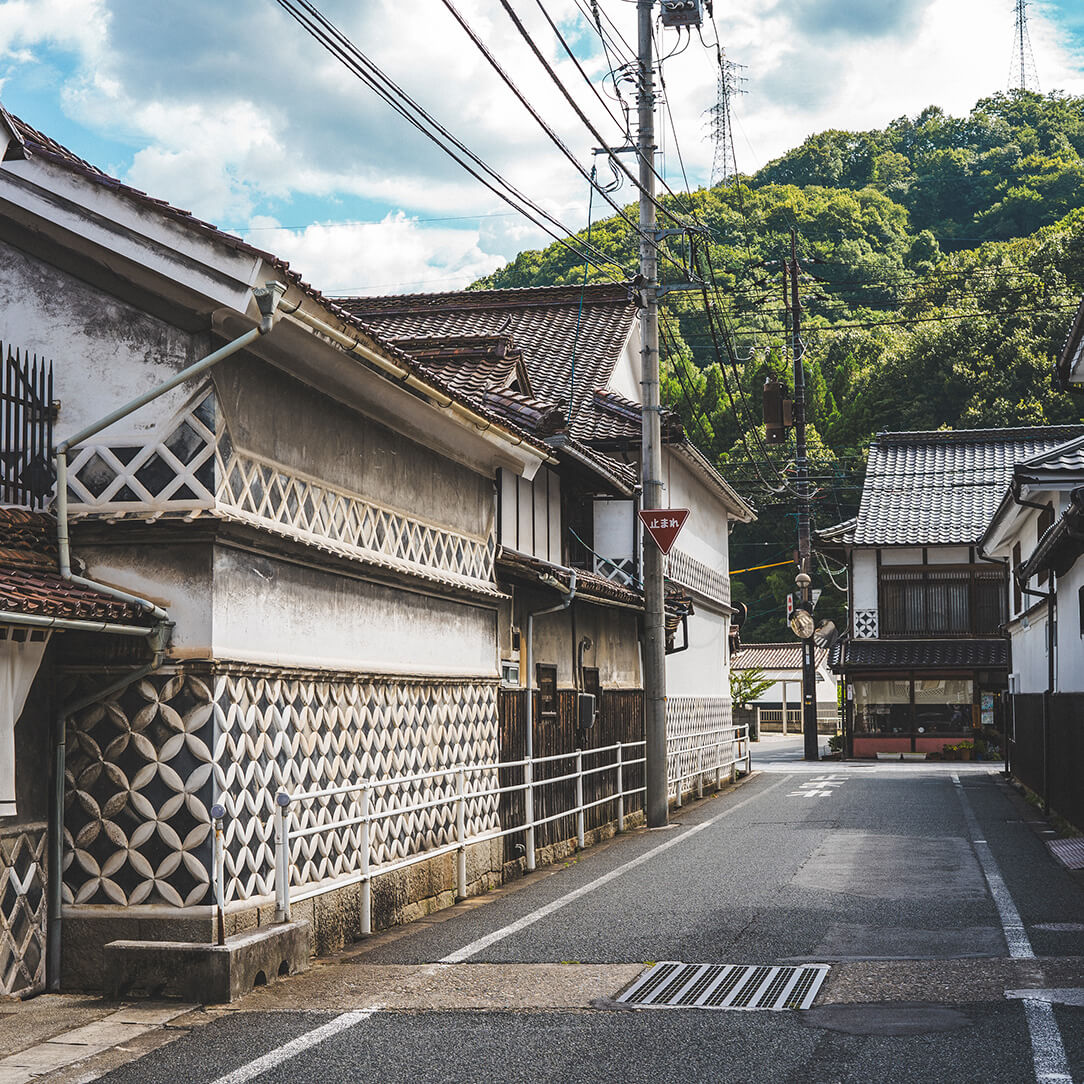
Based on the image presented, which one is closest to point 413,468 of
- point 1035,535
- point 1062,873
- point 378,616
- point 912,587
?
point 378,616

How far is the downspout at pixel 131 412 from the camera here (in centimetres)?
874

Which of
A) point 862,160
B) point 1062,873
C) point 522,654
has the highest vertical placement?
point 862,160

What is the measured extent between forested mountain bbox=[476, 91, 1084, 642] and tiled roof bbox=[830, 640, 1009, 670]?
8.13 m

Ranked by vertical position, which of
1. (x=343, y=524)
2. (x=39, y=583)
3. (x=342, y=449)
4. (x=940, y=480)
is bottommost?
(x=39, y=583)

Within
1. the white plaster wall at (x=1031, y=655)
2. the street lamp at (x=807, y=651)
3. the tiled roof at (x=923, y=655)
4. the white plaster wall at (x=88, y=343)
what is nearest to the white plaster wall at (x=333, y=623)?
the white plaster wall at (x=88, y=343)

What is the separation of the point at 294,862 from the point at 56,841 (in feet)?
6.00

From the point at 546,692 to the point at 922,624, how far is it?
30540 mm

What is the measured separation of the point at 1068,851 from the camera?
53.3 ft

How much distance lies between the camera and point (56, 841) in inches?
354

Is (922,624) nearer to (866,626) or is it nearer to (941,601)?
(941,601)

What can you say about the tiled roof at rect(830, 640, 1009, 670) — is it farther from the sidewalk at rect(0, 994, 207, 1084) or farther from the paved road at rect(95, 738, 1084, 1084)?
the sidewalk at rect(0, 994, 207, 1084)

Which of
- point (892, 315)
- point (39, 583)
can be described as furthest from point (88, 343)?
point (892, 315)

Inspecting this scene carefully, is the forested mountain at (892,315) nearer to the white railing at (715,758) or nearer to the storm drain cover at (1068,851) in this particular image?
the white railing at (715,758)

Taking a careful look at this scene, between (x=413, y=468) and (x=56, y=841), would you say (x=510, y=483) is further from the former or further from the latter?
(x=56, y=841)
